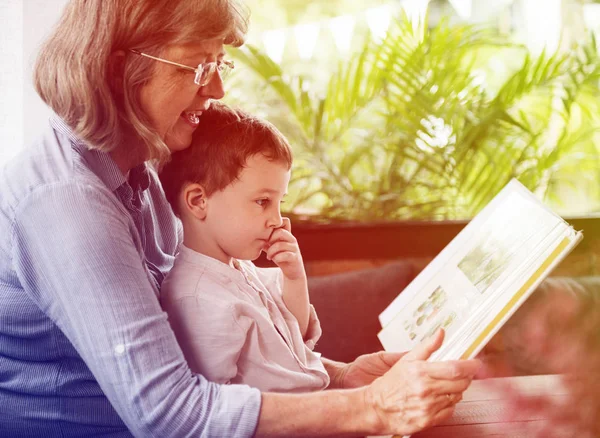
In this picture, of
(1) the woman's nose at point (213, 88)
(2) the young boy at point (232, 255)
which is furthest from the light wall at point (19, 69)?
(1) the woman's nose at point (213, 88)

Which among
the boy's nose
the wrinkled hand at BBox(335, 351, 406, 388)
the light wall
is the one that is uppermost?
the boy's nose

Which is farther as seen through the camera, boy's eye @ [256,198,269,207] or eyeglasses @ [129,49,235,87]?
boy's eye @ [256,198,269,207]

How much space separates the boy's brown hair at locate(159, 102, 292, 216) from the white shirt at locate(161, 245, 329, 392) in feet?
0.48

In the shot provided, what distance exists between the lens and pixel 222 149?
53.2 inches

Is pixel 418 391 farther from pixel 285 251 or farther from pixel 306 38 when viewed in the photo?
pixel 306 38

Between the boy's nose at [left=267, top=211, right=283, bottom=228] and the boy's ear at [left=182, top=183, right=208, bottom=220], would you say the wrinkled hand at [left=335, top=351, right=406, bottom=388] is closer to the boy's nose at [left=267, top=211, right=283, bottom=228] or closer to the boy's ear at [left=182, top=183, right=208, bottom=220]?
the boy's nose at [left=267, top=211, right=283, bottom=228]

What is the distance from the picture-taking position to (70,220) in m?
1.06

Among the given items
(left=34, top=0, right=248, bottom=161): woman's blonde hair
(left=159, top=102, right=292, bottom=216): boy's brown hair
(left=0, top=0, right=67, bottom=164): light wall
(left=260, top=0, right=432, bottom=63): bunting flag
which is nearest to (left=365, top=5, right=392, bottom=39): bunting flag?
(left=260, top=0, right=432, bottom=63): bunting flag

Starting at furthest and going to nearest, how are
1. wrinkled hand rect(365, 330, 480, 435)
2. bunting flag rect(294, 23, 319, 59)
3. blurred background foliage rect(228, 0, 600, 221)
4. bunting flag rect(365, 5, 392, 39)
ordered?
1. bunting flag rect(294, 23, 319, 59)
2. bunting flag rect(365, 5, 392, 39)
3. blurred background foliage rect(228, 0, 600, 221)
4. wrinkled hand rect(365, 330, 480, 435)

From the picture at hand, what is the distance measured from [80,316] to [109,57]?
1.44 ft

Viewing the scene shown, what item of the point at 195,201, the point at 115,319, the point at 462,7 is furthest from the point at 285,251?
the point at 462,7

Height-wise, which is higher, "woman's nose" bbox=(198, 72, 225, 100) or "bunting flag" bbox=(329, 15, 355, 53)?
"woman's nose" bbox=(198, 72, 225, 100)

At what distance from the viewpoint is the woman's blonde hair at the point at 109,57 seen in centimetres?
117

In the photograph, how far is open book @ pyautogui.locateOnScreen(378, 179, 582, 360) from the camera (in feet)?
3.50
